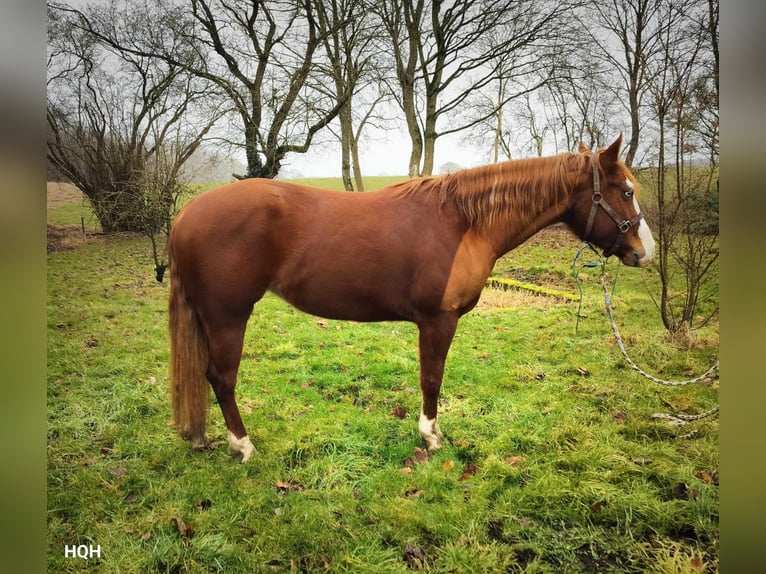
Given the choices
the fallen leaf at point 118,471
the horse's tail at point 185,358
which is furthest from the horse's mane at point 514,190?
the fallen leaf at point 118,471

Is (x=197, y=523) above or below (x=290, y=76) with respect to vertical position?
below

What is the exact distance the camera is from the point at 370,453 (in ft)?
8.17

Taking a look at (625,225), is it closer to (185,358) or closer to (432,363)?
(432,363)

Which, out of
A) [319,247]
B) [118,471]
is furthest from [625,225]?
[118,471]

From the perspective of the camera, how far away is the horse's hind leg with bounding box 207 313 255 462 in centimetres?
231

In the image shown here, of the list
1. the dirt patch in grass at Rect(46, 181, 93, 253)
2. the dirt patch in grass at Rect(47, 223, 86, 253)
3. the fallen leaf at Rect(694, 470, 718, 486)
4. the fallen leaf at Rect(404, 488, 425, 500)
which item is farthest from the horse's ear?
the dirt patch in grass at Rect(47, 223, 86, 253)

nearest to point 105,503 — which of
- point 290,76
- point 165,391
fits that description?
point 165,391

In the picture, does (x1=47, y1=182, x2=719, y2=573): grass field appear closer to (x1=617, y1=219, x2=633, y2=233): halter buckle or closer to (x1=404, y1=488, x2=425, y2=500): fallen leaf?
(x1=404, y1=488, x2=425, y2=500): fallen leaf

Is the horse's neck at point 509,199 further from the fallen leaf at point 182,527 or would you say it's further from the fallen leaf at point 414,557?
the fallen leaf at point 182,527

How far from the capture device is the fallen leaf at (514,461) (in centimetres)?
234

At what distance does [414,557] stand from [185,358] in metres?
1.72
